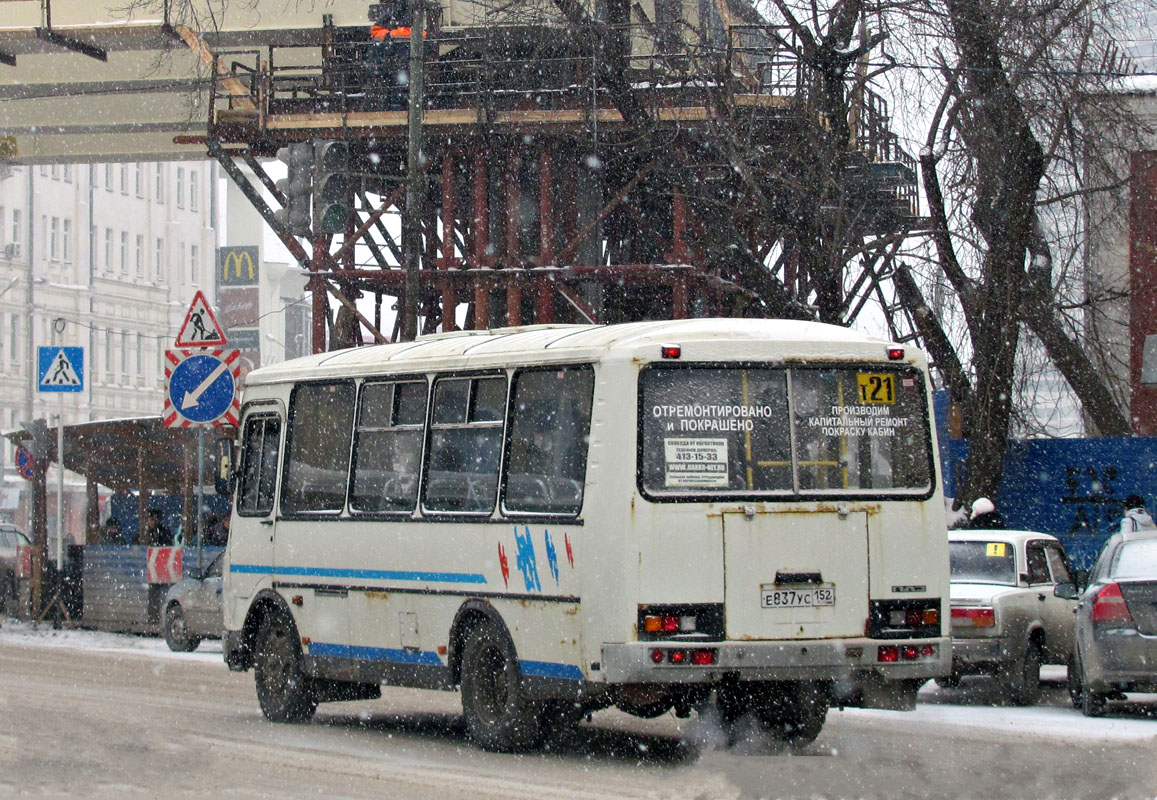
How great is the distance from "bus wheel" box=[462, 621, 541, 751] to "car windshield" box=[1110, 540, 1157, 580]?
5.34m

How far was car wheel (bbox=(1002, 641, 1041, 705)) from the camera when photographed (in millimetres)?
16125

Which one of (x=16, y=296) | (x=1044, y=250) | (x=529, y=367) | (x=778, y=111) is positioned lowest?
(x=529, y=367)

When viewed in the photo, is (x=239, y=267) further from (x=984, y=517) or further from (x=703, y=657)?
(x=703, y=657)

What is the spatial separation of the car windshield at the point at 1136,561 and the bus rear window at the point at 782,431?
11.9ft

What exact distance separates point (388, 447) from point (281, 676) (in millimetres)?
2432

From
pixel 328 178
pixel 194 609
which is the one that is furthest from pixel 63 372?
pixel 194 609

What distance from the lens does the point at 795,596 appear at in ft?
36.4

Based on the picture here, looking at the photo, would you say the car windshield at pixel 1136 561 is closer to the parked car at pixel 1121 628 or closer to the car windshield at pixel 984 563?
the parked car at pixel 1121 628

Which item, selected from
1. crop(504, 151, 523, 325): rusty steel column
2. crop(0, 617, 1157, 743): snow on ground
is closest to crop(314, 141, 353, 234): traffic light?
crop(504, 151, 523, 325): rusty steel column

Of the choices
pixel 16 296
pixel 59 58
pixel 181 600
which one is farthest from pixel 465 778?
pixel 16 296

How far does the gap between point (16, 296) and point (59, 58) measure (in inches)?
1409

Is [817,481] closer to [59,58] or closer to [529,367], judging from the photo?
[529,367]

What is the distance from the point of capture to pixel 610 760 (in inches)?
460

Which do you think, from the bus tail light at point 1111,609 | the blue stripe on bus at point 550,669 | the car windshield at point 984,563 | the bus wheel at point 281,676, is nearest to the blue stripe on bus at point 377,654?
the bus wheel at point 281,676
